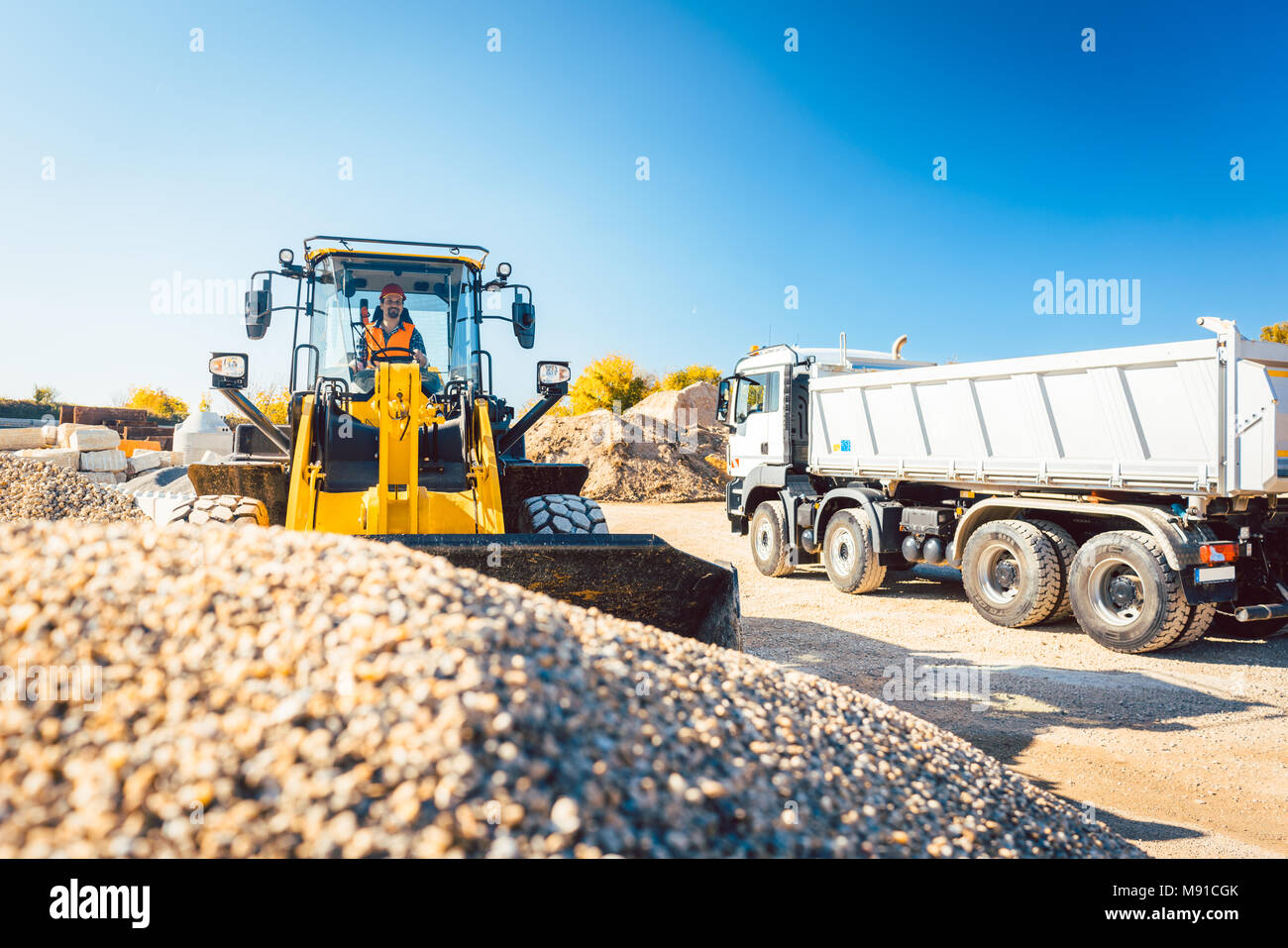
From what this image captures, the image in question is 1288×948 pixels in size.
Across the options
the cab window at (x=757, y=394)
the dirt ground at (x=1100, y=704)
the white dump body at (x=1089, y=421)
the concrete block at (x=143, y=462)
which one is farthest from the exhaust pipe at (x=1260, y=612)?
the concrete block at (x=143, y=462)

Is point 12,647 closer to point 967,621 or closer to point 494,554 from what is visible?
point 494,554

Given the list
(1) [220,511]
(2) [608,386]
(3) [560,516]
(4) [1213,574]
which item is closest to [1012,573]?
(4) [1213,574]

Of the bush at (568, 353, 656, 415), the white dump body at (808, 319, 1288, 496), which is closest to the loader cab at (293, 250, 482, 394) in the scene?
the white dump body at (808, 319, 1288, 496)

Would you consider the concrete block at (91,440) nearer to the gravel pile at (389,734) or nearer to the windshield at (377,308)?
the windshield at (377,308)

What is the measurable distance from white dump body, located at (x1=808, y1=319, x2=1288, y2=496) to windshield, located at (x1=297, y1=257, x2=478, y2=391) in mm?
4966

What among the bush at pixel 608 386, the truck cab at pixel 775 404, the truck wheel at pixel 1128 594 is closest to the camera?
the truck wheel at pixel 1128 594

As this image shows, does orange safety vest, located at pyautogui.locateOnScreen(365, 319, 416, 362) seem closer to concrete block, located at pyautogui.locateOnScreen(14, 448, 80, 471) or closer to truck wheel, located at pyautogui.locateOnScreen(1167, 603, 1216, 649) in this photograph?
truck wheel, located at pyautogui.locateOnScreen(1167, 603, 1216, 649)

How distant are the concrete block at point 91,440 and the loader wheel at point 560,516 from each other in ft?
41.9

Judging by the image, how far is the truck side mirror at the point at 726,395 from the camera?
1202 centimetres

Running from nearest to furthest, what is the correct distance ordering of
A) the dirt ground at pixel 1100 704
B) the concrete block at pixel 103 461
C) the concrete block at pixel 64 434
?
the dirt ground at pixel 1100 704, the concrete block at pixel 103 461, the concrete block at pixel 64 434

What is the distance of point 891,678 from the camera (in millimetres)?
5844

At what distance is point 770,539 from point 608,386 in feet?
71.2

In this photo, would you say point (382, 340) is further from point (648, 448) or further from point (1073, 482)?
point (648, 448)
